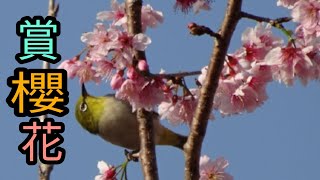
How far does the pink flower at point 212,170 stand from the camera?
3.90m

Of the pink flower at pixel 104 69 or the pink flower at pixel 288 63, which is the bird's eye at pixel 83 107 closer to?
the pink flower at pixel 104 69

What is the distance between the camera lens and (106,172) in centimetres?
400

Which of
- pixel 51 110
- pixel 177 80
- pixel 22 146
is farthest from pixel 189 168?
pixel 22 146

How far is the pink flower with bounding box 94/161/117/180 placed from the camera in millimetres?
3982

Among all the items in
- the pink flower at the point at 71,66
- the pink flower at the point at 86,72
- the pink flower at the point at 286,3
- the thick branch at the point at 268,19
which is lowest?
the thick branch at the point at 268,19

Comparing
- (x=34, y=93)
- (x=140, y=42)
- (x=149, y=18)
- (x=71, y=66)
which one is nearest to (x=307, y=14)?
(x=140, y=42)

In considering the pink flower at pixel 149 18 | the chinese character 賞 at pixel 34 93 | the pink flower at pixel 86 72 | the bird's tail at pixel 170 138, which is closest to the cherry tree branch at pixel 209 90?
the pink flower at pixel 86 72

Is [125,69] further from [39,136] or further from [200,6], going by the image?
[39,136]

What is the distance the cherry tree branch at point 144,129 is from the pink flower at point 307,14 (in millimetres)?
709

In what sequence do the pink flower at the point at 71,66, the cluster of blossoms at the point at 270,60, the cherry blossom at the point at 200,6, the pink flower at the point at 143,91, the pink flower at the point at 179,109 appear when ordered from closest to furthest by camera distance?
the cluster of blossoms at the point at 270,60, the pink flower at the point at 143,91, the pink flower at the point at 179,109, the pink flower at the point at 71,66, the cherry blossom at the point at 200,6

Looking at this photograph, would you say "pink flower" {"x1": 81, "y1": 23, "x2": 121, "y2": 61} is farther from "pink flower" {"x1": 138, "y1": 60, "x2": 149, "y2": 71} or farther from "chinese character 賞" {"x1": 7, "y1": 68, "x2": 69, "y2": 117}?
"chinese character 賞" {"x1": 7, "y1": 68, "x2": 69, "y2": 117}

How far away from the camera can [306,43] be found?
3113mm

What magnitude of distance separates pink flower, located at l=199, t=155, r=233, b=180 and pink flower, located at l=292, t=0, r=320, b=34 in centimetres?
108

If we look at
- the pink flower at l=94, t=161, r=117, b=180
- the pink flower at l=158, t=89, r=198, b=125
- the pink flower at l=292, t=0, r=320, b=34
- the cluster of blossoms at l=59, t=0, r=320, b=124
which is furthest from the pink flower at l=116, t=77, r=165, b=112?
the pink flower at l=94, t=161, r=117, b=180
